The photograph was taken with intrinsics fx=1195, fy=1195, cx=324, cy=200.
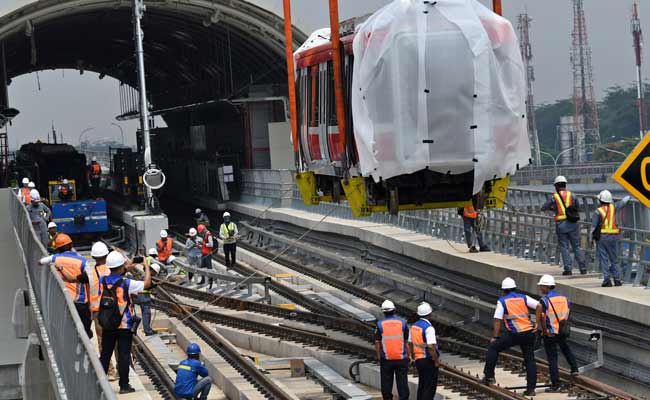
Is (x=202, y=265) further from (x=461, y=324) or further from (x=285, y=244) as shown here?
(x=461, y=324)

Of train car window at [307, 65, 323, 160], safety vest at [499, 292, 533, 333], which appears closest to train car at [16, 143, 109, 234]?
train car window at [307, 65, 323, 160]

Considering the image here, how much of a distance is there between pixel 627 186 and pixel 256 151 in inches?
1579

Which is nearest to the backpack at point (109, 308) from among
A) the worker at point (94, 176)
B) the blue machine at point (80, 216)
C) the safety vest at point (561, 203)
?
the safety vest at point (561, 203)

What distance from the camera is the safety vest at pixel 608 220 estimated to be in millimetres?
17734

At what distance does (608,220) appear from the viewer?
58.2ft

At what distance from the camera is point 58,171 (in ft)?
158

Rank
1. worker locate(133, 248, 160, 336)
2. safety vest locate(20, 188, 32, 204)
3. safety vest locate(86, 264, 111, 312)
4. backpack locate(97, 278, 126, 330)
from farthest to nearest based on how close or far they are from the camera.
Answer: safety vest locate(20, 188, 32, 204) → worker locate(133, 248, 160, 336) → safety vest locate(86, 264, 111, 312) → backpack locate(97, 278, 126, 330)

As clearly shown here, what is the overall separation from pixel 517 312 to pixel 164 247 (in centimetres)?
1447

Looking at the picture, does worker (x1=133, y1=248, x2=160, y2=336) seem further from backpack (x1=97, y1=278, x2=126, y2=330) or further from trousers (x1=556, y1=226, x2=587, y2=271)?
backpack (x1=97, y1=278, x2=126, y2=330)

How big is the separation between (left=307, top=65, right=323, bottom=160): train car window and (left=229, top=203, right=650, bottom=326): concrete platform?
3.61m

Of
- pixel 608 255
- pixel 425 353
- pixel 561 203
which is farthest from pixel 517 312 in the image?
pixel 561 203

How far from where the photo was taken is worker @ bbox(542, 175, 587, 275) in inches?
749

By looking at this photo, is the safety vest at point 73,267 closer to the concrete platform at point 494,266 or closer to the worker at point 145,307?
the worker at point 145,307

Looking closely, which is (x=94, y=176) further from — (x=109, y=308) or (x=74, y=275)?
(x=109, y=308)
